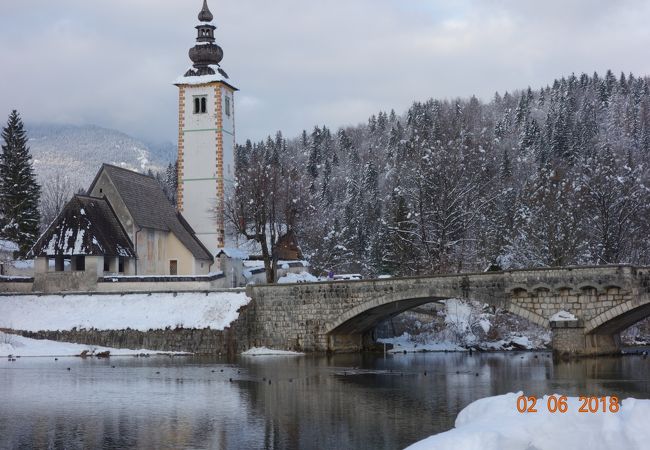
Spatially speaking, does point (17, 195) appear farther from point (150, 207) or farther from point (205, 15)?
point (205, 15)

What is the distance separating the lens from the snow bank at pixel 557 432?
13727 mm

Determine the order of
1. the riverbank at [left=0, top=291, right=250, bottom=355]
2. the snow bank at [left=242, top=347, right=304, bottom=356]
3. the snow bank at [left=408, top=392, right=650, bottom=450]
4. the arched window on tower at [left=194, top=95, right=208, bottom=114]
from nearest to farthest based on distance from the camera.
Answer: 1. the snow bank at [left=408, top=392, right=650, bottom=450]
2. the snow bank at [left=242, top=347, right=304, bottom=356]
3. the riverbank at [left=0, top=291, right=250, bottom=355]
4. the arched window on tower at [left=194, top=95, right=208, bottom=114]

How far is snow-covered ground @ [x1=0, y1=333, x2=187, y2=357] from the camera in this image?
1768 inches

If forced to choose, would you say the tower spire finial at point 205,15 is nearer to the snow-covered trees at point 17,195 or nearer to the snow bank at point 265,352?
the snow-covered trees at point 17,195

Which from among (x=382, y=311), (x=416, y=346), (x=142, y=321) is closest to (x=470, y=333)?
(x=416, y=346)

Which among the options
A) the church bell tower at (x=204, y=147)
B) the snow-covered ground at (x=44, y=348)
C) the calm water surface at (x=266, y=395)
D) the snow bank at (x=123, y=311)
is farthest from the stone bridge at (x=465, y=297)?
the church bell tower at (x=204, y=147)

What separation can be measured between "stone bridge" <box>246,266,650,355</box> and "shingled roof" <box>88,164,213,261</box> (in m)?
10.8

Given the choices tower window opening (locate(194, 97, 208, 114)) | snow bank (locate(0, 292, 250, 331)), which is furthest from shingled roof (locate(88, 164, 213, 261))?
snow bank (locate(0, 292, 250, 331))

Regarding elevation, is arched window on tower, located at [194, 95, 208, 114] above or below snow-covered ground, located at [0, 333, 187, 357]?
above

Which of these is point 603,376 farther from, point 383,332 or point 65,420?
point 383,332

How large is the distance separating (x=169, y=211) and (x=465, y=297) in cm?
2472

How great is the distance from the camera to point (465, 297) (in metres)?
40.8

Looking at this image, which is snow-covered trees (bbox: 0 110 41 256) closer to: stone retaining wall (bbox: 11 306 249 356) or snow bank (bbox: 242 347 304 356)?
stone retaining wall (bbox: 11 306 249 356)

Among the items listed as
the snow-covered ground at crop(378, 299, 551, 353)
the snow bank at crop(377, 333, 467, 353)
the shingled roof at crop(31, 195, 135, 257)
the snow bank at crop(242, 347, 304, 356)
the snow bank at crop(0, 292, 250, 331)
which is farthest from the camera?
the shingled roof at crop(31, 195, 135, 257)
